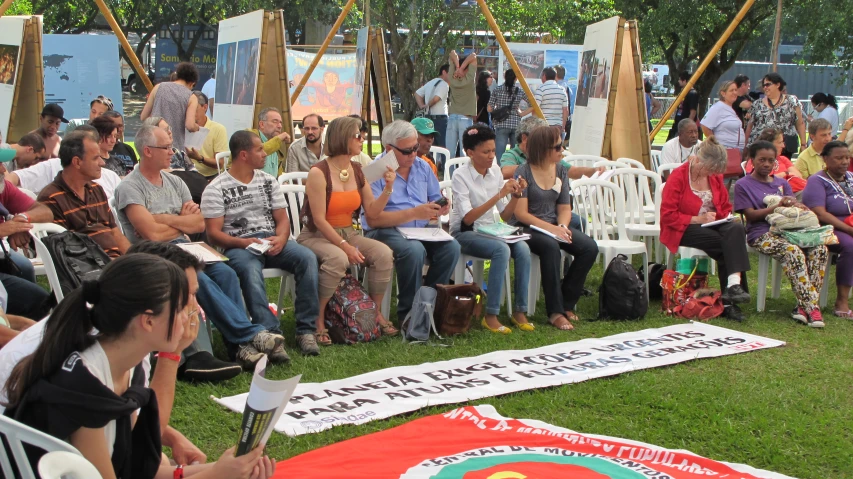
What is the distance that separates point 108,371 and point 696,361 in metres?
4.12

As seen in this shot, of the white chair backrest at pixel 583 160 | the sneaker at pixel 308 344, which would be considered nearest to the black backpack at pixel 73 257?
the sneaker at pixel 308 344

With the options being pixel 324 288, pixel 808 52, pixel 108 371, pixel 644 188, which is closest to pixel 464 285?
pixel 324 288

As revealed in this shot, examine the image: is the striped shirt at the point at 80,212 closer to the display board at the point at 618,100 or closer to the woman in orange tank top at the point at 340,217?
the woman in orange tank top at the point at 340,217

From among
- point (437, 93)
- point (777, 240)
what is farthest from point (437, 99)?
point (777, 240)

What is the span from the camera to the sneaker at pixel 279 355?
5.37 m

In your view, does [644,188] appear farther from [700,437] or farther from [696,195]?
[700,437]

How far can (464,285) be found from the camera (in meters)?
6.26

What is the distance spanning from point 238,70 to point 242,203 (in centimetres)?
455

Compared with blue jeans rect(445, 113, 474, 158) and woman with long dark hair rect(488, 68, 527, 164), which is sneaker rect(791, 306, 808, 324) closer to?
woman with long dark hair rect(488, 68, 527, 164)

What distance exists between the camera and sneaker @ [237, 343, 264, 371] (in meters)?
5.26

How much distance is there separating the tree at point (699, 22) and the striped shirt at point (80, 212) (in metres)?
15.8

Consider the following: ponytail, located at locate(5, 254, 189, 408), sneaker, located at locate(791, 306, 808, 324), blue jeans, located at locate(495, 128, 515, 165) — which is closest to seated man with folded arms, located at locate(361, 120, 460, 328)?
sneaker, located at locate(791, 306, 808, 324)

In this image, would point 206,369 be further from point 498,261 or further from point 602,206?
point 602,206

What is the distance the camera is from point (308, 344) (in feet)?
18.8
